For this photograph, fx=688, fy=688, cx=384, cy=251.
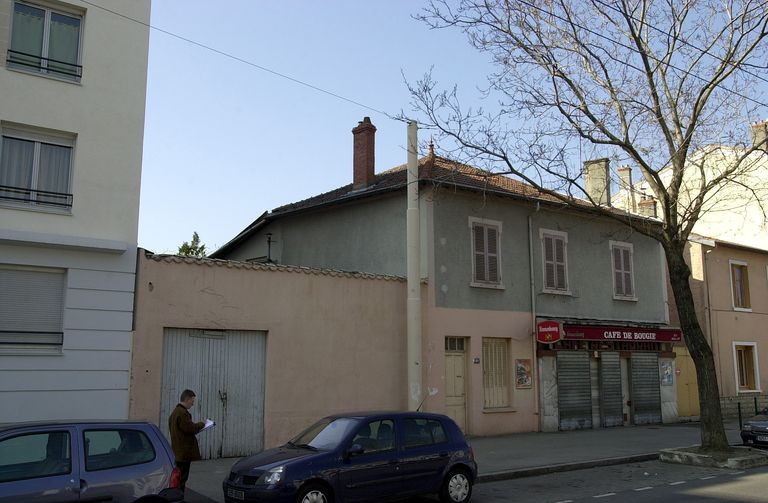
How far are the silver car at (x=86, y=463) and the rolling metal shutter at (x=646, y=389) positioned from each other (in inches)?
714

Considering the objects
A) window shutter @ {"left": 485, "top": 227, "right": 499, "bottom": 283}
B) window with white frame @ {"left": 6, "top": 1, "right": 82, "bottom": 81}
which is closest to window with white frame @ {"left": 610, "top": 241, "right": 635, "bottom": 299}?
window shutter @ {"left": 485, "top": 227, "right": 499, "bottom": 283}

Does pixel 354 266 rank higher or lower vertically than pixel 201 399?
higher


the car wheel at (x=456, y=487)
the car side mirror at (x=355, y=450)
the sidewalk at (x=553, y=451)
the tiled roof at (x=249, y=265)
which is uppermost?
the tiled roof at (x=249, y=265)

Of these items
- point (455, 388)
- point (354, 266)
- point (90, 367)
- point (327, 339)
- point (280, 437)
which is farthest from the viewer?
point (354, 266)

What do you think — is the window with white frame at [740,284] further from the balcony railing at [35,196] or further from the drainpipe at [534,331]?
the balcony railing at [35,196]

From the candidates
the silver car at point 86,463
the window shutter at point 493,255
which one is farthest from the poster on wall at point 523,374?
the silver car at point 86,463

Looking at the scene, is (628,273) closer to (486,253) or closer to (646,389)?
(646,389)

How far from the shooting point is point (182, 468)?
9.36 m

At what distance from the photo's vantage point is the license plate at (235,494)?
8568mm

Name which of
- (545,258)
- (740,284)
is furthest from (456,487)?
(740,284)

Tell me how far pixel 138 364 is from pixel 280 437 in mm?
3398

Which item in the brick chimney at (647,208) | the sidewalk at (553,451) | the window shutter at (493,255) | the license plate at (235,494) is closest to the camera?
the license plate at (235,494)

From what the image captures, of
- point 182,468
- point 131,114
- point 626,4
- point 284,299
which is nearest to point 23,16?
point 131,114

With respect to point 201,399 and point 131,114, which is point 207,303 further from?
point 131,114
